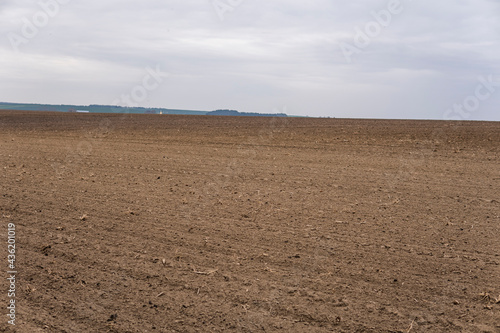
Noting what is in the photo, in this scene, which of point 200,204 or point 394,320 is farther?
point 200,204

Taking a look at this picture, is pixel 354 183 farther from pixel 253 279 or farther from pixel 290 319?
pixel 290 319

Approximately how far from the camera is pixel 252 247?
6812mm

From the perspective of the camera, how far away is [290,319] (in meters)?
4.86

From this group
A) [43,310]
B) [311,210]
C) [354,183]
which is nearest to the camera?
[43,310]

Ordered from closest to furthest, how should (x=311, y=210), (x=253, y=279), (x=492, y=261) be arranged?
(x=253, y=279)
(x=492, y=261)
(x=311, y=210)

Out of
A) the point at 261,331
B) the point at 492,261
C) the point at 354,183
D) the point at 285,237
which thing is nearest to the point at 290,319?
the point at 261,331

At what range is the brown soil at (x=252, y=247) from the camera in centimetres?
495

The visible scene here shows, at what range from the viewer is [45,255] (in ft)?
21.0

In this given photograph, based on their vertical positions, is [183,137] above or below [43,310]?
above

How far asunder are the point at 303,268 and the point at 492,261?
258cm

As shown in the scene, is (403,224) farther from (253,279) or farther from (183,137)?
(183,137)

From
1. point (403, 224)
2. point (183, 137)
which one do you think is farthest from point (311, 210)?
point (183, 137)

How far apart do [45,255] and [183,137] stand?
1759 centimetres

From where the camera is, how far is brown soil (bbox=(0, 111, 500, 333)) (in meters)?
4.95
